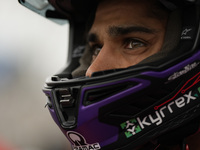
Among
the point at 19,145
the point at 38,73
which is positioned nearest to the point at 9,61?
the point at 38,73

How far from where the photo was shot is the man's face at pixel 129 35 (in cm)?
117

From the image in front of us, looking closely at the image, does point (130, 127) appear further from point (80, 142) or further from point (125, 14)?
point (125, 14)

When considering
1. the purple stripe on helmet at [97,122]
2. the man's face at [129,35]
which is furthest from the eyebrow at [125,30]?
the purple stripe on helmet at [97,122]

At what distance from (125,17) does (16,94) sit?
16.7 ft

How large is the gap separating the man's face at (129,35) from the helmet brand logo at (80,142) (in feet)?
0.83

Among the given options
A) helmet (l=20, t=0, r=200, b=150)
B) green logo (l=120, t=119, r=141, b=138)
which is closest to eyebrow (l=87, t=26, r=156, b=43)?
helmet (l=20, t=0, r=200, b=150)

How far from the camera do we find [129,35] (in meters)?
1.18

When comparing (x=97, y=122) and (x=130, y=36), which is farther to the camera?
(x=130, y=36)

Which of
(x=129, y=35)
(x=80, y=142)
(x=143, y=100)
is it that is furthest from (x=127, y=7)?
(x=80, y=142)

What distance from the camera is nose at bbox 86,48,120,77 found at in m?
1.18

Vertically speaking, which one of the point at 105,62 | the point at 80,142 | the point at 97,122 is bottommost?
the point at 80,142

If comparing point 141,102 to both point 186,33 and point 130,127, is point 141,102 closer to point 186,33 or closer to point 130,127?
point 130,127

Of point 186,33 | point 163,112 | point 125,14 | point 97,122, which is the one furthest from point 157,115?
point 125,14

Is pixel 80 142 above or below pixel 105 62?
below
